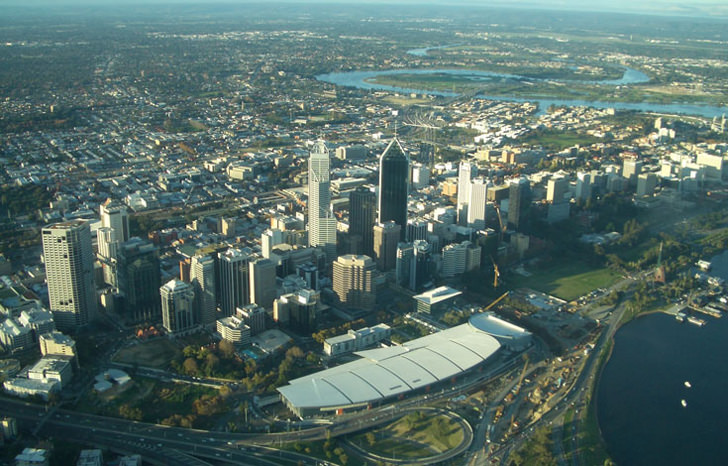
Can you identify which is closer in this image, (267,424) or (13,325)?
(267,424)

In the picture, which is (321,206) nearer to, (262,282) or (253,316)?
(262,282)

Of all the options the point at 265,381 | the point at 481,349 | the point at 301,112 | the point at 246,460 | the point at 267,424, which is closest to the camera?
the point at 246,460

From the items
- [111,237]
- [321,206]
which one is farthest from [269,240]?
[111,237]

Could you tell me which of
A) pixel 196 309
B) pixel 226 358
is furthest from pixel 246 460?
pixel 196 309

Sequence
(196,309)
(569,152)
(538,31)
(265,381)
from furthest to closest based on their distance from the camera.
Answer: (538,31)
(569,152)
(196,309)
(265,381)

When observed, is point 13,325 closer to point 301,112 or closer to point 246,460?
point 246,460

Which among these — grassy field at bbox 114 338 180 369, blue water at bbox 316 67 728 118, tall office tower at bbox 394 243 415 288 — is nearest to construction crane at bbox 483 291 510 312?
tall office tower at bbox 394 243 415 288

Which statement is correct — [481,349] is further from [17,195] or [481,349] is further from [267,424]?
[17,195]

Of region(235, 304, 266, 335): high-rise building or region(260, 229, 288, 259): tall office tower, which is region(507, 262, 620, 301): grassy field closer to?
region(260, 229, 288, 259): tall office tower
